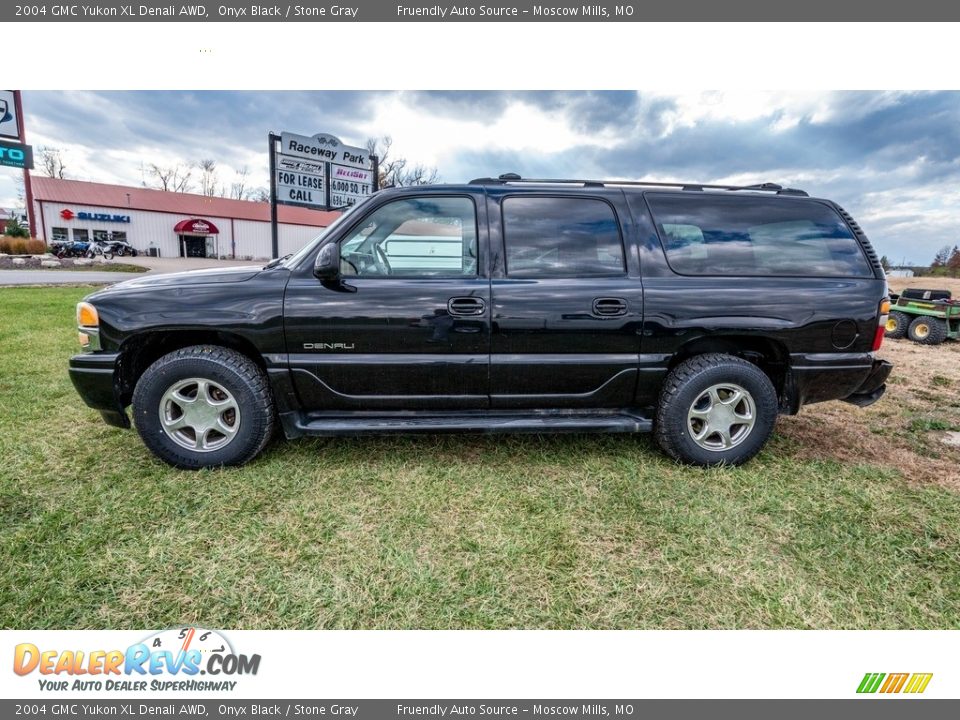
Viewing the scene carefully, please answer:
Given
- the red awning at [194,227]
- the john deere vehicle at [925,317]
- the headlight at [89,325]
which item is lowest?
the john deere vehicle at [925,317]

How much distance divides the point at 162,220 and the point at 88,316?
44876 millimetres

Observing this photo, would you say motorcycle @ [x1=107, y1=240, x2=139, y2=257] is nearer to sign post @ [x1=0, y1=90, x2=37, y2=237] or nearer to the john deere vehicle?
sign post @ [x1=0, y1=90, x2=37, y2=237]

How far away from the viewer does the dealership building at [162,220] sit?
117ft

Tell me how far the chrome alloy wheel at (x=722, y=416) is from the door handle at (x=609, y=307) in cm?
77

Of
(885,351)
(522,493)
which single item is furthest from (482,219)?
(885,351)

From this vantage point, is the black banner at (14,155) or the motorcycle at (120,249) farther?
the motorcycle at (120,249)

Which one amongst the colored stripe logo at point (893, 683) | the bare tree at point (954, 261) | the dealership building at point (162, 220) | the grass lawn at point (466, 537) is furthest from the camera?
the dealership building at point (162, 220)

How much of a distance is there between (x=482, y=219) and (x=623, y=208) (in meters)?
0.92

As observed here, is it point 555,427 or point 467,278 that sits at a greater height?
point 467,278

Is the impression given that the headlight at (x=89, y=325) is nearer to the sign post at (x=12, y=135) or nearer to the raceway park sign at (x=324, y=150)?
the raceway park sign at (x=324, y=150)

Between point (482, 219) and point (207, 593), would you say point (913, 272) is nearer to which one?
point (482, 219)

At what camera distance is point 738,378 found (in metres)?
2.98

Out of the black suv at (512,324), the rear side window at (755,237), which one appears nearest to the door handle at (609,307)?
the black suv at (512,324)

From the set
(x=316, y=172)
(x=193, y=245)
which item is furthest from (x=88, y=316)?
(x=193, y=245)
